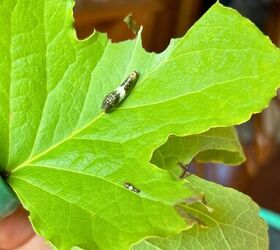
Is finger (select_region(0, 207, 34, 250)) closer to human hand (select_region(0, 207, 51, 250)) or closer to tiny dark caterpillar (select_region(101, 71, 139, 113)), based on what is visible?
human hand (select_region(0, 207, 51, 250))

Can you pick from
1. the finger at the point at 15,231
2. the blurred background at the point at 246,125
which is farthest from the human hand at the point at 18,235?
the blurred background at the point at 246,125

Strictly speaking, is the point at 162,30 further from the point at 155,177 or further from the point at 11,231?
the point at 155,177

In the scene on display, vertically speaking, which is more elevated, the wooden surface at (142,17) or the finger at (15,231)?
the finger at (15,231)

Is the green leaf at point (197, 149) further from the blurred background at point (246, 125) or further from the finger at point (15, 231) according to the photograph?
the blurred background at point (246, 125)

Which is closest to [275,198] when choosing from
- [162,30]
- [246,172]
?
[246,172]

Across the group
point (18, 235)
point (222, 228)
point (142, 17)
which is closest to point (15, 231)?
point (18, 235)

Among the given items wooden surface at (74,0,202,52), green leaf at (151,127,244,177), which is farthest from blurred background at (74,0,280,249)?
green leaf at (151,127,244,177)
